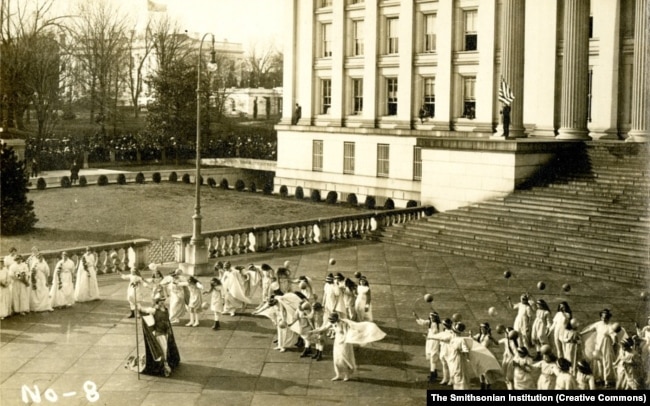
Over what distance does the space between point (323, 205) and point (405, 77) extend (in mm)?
8945

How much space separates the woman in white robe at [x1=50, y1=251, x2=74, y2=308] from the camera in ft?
71.8

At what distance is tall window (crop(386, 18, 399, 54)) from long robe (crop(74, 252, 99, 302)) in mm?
29752

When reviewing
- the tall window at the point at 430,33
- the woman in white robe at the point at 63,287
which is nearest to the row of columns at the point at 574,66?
the tall window at the point at 430,33

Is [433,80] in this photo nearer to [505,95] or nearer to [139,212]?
[505,95]

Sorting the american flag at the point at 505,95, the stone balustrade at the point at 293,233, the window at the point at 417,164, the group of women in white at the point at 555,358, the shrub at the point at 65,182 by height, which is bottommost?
the group of women in white at the point at 555,358

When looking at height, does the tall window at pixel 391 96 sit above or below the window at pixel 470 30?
below

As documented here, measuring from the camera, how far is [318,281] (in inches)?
1005

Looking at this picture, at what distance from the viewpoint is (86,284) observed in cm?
2255

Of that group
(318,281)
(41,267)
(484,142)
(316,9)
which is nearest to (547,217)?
(484,142)

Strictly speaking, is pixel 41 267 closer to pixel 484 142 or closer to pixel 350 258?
pixel 350 258

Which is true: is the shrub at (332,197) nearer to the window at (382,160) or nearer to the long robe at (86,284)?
the window at (382,160)

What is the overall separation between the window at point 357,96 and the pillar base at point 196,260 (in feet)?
85.2

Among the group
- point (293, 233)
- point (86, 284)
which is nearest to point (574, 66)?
point (293, 233)

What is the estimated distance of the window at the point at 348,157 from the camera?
50250mm
